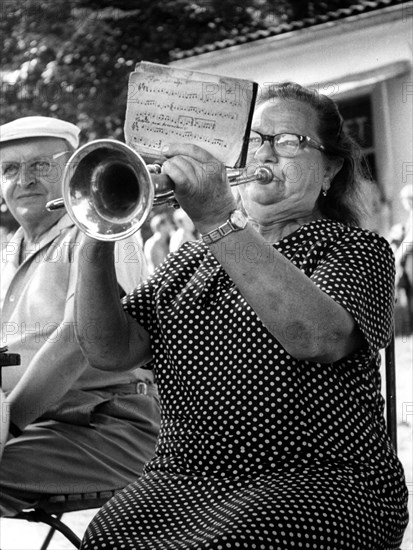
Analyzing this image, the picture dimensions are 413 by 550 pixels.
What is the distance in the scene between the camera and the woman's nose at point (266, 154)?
2.84 meters

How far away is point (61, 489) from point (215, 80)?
1623 mm

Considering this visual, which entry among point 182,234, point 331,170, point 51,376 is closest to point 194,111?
point 331,170

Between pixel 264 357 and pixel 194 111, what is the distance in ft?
2.21

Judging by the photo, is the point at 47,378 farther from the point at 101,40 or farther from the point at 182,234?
the point at 101,40

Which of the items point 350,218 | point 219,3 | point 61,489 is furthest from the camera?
point 219,3

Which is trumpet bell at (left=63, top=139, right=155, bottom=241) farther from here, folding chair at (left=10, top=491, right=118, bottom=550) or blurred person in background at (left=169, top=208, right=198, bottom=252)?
blurred person in background at (left=169, top=208, right=198, bottom=252)

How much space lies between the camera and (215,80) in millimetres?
2318

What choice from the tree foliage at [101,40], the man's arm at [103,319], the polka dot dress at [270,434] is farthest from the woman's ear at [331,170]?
the tree foliage at [101,40]

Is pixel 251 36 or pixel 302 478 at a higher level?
pixel 302 478

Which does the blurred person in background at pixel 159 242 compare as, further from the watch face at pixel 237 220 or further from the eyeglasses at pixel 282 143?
the watch face at pixel 237 220

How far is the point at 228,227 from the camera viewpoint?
2.32m

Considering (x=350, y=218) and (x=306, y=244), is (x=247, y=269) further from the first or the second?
(x=350, y=218)

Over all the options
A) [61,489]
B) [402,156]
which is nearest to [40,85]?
[402,156]

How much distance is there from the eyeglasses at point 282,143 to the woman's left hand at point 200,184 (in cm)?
56
